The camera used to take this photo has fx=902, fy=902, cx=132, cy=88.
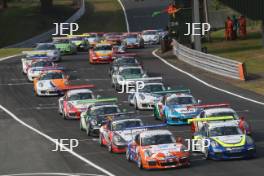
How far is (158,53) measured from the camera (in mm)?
74812

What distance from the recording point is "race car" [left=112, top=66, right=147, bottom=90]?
5212 centimetres

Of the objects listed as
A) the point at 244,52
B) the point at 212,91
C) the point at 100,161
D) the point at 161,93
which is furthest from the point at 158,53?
the point at 100,161

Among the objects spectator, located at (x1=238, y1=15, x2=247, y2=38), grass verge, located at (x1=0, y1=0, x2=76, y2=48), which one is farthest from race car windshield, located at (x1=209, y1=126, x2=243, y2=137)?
grass verge, located at (x1=0, y1=0, x2=76, y2=48)

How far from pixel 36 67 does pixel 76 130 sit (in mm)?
19732

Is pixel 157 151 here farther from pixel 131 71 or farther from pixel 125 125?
pixel 131 71

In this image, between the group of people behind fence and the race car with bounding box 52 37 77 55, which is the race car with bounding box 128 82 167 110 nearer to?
the race car with bounding box 52 37 77 55

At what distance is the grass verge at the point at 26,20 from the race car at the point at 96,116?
65.7 meters

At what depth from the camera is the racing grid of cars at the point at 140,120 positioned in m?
29.3

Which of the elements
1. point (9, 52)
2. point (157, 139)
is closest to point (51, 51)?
point (9, 52)

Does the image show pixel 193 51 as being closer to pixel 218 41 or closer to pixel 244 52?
pixel 244 52

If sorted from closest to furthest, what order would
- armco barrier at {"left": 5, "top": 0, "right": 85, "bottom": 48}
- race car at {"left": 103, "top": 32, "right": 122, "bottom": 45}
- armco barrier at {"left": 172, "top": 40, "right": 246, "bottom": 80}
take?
armco barrier at {"left": 172, "top": 40, "right": 246, "bottom": 80} → race car at {"left": 103, "top": 32, "right": 122, "bottom": 45} → armco barrier at {"left": 5, "top": 0, "right": 85, "bottom": 48}

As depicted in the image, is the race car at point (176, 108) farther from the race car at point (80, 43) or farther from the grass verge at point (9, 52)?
the grass verge at point (9, 52)

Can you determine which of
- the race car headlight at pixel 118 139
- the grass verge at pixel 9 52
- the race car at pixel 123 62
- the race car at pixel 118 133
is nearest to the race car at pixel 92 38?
the grass verge at pixel 9 52

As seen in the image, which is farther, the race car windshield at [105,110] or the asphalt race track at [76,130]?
the race car windshield at [105,110]
